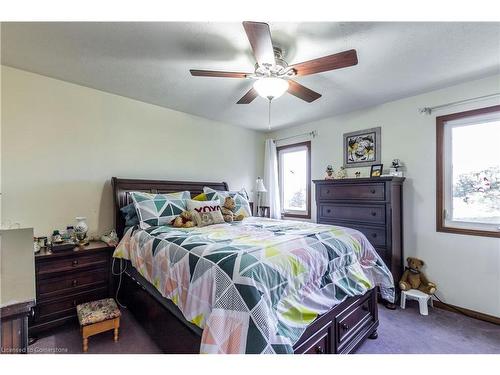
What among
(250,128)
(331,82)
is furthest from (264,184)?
(331,82)

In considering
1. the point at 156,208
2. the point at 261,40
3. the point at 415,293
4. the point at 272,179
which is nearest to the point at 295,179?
the point at 272,179

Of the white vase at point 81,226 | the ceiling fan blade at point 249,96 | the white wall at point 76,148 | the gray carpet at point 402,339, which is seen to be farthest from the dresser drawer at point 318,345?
the white wall at point 76,148

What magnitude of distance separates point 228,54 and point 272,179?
269cm

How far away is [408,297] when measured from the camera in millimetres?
2658

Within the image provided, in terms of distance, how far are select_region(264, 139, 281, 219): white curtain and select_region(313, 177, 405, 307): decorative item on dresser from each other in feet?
4.05

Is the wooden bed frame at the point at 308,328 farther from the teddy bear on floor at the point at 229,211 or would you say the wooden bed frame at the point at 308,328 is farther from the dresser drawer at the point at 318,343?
the teddy bear on floor at the point at 229,211

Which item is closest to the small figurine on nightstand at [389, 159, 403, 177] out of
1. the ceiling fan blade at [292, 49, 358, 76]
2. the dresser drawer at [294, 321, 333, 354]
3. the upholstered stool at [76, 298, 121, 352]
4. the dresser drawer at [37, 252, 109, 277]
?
the ceiling fan blade at [292, 49, 358, 76]

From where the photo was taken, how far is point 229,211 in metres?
2.85

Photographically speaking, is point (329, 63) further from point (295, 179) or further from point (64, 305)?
point (64, 305)

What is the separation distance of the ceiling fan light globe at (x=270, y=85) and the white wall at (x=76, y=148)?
6.47ft

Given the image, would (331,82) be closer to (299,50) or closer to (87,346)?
(299,50)

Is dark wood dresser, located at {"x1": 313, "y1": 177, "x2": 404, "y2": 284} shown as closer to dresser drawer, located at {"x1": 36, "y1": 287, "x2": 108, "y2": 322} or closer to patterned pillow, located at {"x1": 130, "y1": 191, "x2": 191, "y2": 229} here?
patterned pillow, located at {"x1": 130, "y1": 191, "x2": 191, "y2": 229}
